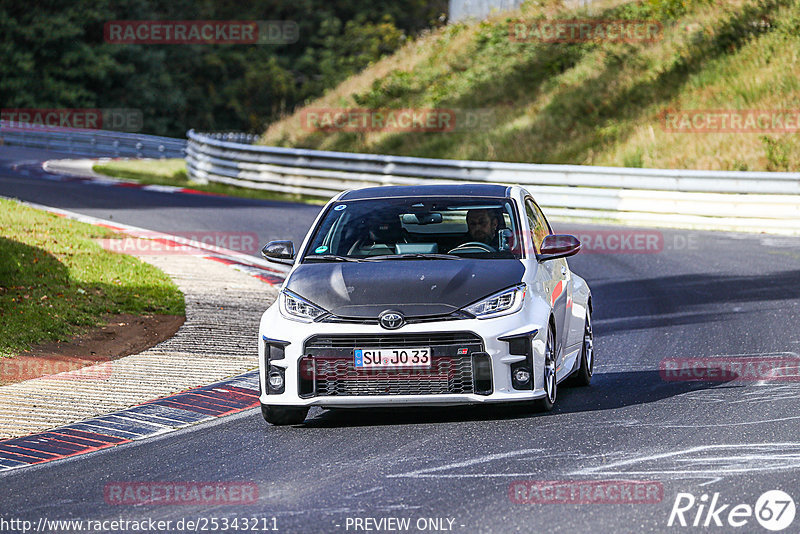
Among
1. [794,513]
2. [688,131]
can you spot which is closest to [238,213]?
[688,131]

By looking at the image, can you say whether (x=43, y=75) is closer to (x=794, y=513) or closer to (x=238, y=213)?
(x=238, y=213)

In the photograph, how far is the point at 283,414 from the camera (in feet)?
26.8

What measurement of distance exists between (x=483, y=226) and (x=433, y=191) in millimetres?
581

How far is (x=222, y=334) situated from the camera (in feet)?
38.9

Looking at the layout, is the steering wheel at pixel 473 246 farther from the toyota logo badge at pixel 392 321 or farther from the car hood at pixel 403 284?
the toyota logo badge at pixel 392 321

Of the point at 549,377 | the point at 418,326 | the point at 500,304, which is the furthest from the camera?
the point at 549,377

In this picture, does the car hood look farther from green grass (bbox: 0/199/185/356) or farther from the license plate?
green grass (bbox: 0/199/185/356)

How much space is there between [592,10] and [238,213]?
61.7ft

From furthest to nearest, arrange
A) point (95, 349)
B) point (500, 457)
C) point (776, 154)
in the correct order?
point (776, 154), point (95, 349), point (500, 457)

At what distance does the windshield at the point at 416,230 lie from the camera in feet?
28.6
